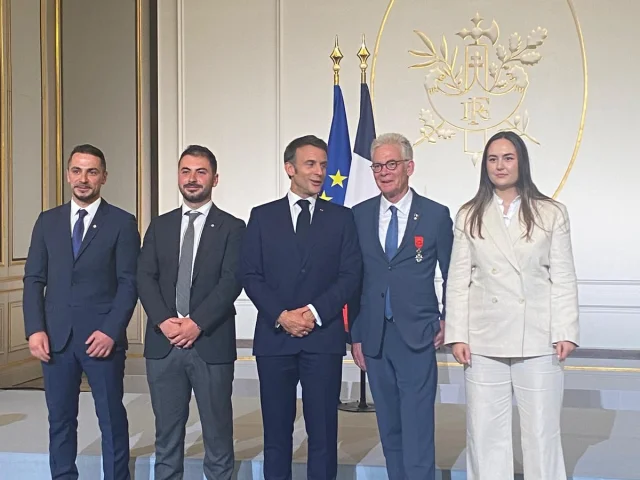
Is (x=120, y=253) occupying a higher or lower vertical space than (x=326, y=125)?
lower

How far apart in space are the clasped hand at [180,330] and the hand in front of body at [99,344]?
220 millimetres

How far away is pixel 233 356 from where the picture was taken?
2.97 m

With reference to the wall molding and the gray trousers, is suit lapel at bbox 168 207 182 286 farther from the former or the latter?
the wall molding

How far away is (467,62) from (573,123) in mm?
968

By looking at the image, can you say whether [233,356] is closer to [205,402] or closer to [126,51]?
[205,402]

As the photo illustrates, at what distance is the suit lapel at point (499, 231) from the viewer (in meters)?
2.64

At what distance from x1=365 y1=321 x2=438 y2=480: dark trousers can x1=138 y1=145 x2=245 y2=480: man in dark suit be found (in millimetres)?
600

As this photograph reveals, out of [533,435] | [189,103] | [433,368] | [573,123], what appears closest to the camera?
[533,435]

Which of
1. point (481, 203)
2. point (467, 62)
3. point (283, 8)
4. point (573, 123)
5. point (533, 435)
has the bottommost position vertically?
point (533, 435)

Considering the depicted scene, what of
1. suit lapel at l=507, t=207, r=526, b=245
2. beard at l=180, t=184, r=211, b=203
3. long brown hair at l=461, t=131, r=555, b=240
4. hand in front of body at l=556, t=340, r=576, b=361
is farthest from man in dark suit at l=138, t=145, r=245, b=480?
hand in front of body at l=556, t=340, r=576, b=361

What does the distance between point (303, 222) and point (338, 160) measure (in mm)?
2087

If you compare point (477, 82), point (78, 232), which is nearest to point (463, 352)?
point (78, 232)

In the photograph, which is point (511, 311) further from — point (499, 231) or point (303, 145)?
point (303, 145)

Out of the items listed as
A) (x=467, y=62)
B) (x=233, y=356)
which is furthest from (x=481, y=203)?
(x=467, y=62)
